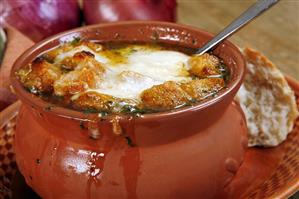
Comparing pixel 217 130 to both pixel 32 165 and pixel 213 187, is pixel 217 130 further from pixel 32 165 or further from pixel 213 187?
pixel 32 165

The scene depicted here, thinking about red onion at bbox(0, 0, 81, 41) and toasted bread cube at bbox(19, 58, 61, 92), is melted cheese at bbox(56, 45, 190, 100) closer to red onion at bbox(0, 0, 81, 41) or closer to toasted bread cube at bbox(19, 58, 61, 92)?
toasted bread cube at bbox(19, 58, 61, 92)

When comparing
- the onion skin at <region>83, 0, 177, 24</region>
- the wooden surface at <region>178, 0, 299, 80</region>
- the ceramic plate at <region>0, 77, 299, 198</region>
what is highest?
the ceramic plate at <region>0, 77, 299, 198</region>

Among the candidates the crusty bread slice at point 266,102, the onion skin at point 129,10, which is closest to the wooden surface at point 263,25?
the onion skin at point 129,10

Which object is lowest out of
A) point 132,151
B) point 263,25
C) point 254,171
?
point 263,25

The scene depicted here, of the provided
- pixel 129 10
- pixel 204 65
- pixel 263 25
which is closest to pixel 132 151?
pixel 204 65

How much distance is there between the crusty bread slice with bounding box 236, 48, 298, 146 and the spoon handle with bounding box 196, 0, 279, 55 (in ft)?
0.40

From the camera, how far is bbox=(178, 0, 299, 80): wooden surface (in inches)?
56.9

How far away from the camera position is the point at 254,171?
889 millimetres

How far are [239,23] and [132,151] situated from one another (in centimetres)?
Answer: 32

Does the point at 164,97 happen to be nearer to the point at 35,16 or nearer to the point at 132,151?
the point at 132,151

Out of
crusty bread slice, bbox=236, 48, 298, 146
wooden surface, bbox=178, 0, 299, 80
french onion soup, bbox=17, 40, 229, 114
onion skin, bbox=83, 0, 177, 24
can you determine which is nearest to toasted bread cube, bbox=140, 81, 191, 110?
french onion soup, bbox=17, 40, 229, 114

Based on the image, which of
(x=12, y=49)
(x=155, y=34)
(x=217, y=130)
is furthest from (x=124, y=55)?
(x=12, y=49)

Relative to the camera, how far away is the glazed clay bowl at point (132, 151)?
0.68 metres

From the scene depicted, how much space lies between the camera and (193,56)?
2.82 feet
